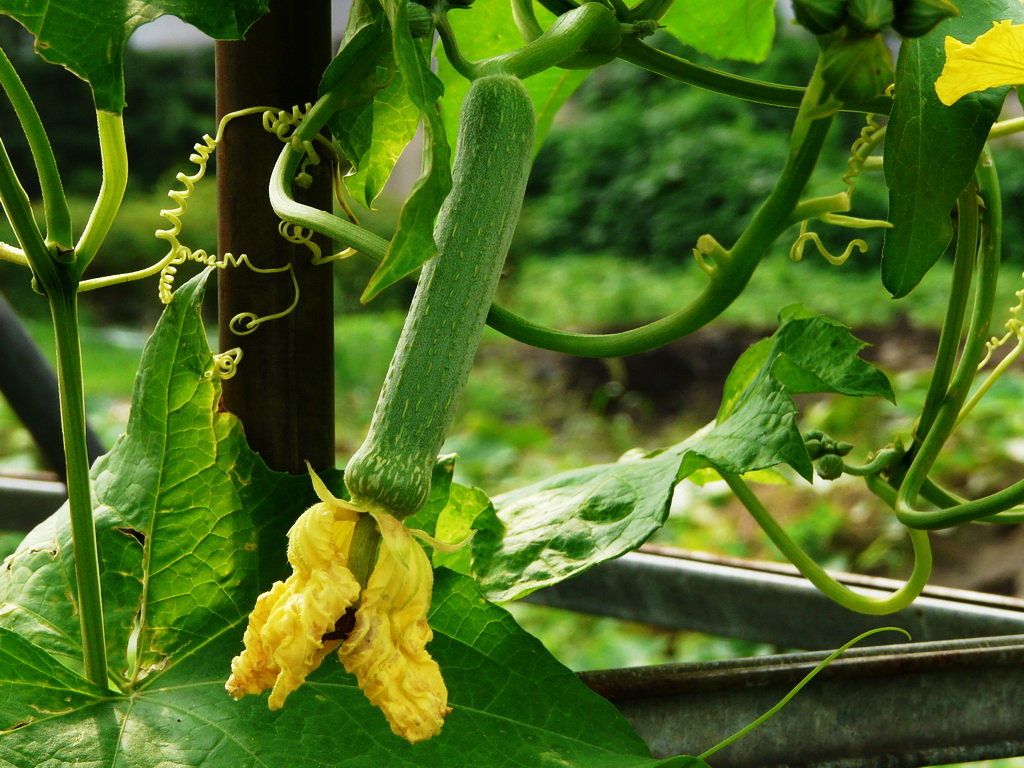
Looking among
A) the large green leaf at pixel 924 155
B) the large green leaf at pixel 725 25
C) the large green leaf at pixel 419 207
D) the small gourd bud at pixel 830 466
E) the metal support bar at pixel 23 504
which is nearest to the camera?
the large green leaf at pixel 419 207

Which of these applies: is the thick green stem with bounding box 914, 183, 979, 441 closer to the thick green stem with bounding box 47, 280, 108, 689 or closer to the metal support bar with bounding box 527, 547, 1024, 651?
the metal support bar with bounding box 527, 547, 1024, 651

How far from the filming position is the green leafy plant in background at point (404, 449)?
298 mm

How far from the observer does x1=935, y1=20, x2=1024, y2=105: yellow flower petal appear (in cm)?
34

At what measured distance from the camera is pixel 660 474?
0.41 metres

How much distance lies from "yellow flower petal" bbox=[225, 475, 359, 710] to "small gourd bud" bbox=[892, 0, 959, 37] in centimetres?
20

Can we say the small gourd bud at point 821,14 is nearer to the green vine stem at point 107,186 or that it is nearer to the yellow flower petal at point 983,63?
the yellow flower petal at point 983,63

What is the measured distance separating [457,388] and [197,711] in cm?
16

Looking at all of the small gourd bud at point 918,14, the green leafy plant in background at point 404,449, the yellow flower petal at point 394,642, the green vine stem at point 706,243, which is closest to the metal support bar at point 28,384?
the green leafy plant in background at point 404,449

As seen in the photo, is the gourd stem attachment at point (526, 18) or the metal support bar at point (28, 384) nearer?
the gourd stem attachment at point (526, 18)

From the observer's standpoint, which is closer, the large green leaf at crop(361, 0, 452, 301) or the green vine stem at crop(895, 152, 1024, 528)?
the large green leaf at crop(361, 0, 452, 301)

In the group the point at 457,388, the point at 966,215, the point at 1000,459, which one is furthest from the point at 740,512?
the point at 457,388

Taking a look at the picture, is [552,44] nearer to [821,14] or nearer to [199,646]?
[821,14]

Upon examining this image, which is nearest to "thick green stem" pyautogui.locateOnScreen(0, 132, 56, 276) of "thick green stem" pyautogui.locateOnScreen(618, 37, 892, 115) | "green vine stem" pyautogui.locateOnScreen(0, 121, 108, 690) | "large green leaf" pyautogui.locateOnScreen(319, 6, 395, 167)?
"green vine stem" pyautogui.locateOnScreen(0, 121, 108, 690)

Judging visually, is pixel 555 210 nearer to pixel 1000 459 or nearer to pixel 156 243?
pixel 156 243
